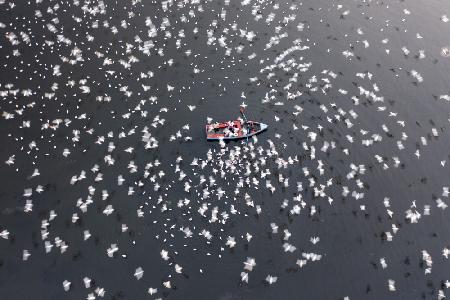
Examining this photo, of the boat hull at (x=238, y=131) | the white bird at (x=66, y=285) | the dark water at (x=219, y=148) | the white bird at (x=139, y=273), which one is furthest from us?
the boat hull at (x=238, y=131)

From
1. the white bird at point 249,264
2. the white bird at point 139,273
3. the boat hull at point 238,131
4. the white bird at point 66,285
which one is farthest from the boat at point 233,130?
the white bird at point 66,285

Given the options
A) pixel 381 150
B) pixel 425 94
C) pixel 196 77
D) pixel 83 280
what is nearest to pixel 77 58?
pixel 196 77

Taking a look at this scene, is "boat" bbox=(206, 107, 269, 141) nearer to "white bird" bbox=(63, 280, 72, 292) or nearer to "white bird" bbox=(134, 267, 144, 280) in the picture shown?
"white bird" bbox=(134, 267, 144, 280)

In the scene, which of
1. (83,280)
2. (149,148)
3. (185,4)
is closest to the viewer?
(83,280)

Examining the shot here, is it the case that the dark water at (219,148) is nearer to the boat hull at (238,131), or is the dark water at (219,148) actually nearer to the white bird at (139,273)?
the white bird at (139,273)

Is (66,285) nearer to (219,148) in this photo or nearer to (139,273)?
(139,273)

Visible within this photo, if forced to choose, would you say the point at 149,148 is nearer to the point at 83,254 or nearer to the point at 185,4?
the point at 83,254
